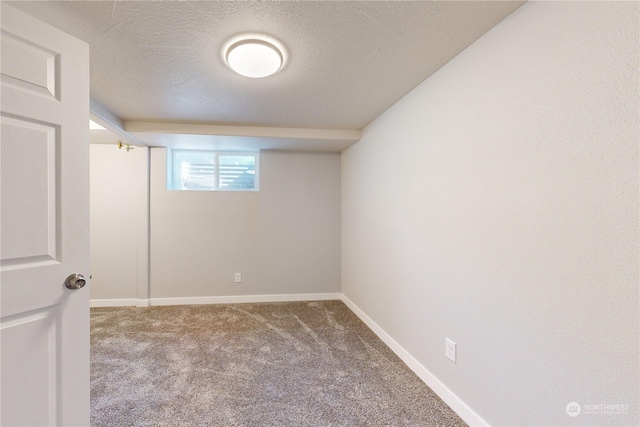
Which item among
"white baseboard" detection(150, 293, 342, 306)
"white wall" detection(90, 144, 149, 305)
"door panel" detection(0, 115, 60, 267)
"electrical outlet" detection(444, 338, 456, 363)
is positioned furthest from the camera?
"white baseboard" detection(150, 293, 342, 306)

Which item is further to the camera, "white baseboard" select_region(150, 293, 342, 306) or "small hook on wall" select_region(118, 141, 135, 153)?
"white baseboard" select_region(150, 293, 342, 306)

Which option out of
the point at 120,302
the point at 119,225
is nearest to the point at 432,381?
the point at 120,302

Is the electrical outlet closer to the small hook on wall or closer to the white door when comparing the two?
the white door

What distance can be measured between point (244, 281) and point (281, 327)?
1.07 meters

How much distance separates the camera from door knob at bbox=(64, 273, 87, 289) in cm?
118

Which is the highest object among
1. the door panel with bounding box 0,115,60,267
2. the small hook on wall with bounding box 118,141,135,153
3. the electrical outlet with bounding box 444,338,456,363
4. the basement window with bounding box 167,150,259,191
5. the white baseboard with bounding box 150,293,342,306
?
the small hook on wall with bounding box 118,141,135,153

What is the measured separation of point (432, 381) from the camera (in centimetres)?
181

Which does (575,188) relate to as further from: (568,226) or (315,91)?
(315,91)

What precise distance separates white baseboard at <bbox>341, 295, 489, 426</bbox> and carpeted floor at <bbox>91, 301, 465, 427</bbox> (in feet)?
0.14

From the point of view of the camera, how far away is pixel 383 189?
2.54 meters

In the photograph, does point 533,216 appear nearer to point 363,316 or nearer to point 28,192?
point 28,192

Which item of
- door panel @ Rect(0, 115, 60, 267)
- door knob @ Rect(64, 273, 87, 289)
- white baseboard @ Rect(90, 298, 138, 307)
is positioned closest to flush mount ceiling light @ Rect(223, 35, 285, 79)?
door panel @ Rect(0, 115, 60, 267)

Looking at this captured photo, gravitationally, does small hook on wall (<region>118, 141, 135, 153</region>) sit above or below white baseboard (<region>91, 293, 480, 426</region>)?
above

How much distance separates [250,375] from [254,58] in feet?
7.01
